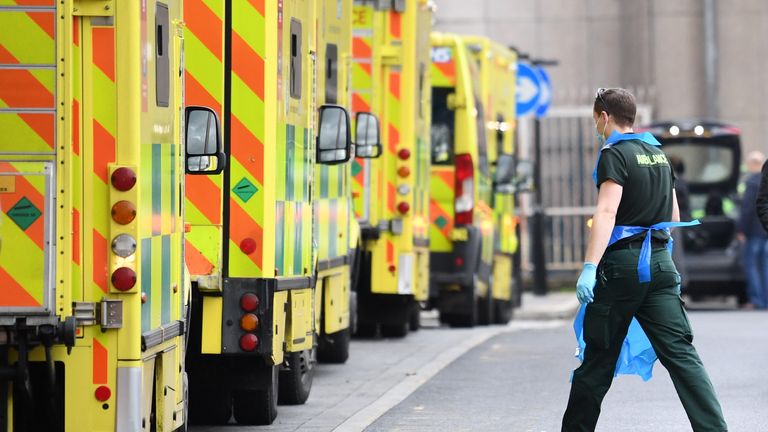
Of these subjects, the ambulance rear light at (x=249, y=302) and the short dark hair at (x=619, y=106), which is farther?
the ambulance rear light at (x=249, y=302)

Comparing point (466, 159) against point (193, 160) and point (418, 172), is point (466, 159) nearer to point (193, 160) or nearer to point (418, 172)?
point (418, 172)

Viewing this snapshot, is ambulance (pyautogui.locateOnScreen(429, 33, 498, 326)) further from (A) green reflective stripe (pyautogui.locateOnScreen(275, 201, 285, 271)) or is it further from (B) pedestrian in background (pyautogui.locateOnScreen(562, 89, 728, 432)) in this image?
(B) pedestrian in background (pyautogui.locateOnScreen(562, 89, 728, 432))

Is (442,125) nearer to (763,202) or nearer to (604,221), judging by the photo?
(763,202)

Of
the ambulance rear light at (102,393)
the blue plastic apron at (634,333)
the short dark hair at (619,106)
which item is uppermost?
the short dark hair at (619,106)

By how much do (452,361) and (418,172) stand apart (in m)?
2.59

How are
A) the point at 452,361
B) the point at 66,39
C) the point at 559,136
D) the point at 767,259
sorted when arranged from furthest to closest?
1. the point at 559,136
2. the point at 767,259
3. the point at 452,361
4. the point at 66,39

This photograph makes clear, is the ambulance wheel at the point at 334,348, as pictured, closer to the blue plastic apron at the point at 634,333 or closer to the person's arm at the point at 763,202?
the person's arm at the point at 763,202

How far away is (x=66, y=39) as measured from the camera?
25.7 feet

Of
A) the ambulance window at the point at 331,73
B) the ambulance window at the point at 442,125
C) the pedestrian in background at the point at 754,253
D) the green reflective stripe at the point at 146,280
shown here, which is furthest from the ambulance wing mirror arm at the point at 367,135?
the pedestrian in background at the point at 754,253

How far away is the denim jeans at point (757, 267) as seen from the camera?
25016 mm

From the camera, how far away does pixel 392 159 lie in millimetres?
17781

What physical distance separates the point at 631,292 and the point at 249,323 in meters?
2.41

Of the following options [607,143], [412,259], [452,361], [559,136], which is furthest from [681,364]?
[559,136]

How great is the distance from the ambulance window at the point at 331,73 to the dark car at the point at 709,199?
12.8m
